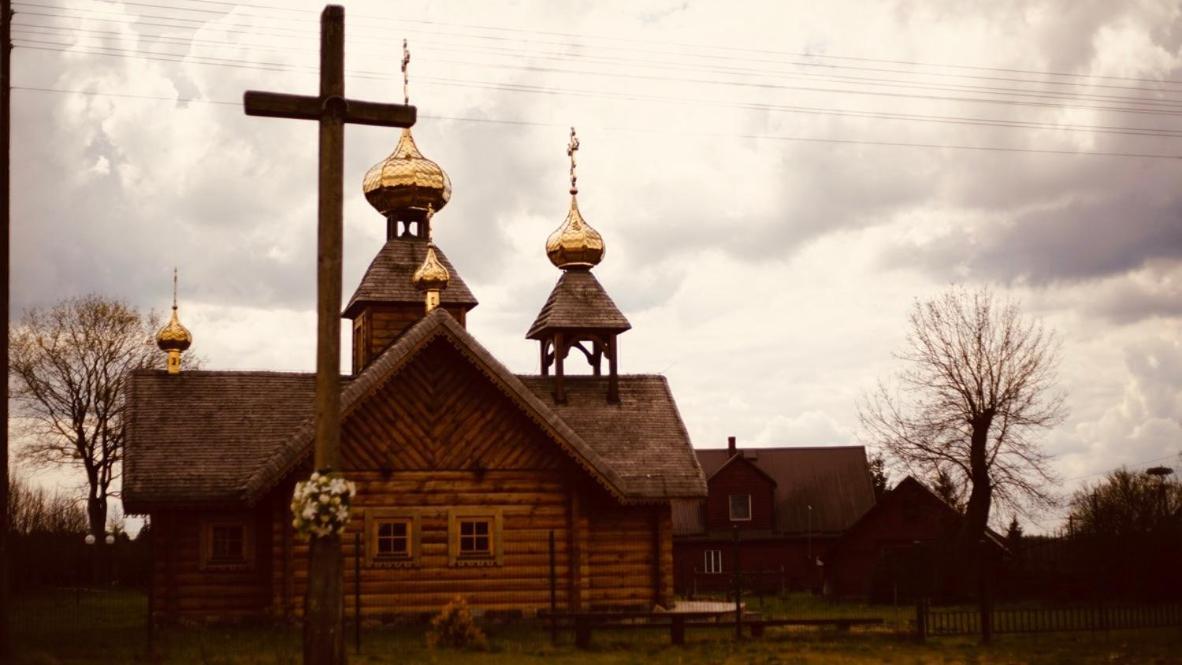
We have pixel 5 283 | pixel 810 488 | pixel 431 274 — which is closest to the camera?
pixel 5 283

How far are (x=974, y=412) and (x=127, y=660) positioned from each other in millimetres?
28587

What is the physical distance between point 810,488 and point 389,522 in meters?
29.7

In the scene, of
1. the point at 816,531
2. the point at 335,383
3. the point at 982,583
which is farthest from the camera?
the point at 816,531

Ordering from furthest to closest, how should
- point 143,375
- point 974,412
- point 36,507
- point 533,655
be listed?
1. point 36,507
2. point 974,412
3. point 143,375
4. point 533,655

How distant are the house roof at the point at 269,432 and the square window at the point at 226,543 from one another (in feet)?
3.37

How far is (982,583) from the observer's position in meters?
23.2

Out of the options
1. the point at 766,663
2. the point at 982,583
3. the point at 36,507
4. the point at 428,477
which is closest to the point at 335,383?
the point at 766,663

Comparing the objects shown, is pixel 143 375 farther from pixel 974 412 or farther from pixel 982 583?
pixel 974 412

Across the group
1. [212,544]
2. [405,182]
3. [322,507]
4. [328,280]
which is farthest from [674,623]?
[405,182]

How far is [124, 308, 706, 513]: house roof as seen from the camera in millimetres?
27312

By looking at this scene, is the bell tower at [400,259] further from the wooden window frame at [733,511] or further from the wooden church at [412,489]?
the wooden window frame at [733,511]

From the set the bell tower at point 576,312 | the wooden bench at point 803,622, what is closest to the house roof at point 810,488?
the bell tower at point 576,312

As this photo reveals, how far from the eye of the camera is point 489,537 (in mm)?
28938

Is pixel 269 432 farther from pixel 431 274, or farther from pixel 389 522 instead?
pixel 431 274
